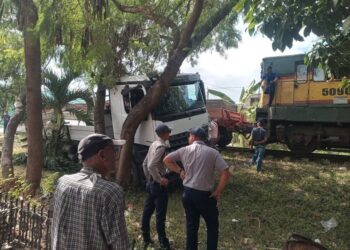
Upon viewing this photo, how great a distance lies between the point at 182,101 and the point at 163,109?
57cm

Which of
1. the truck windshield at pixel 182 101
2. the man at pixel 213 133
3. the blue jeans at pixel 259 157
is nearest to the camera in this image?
the truck windshield at pixel 182 101

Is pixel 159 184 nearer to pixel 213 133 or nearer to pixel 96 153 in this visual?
pixel 96 153

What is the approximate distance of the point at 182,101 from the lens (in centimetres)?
967

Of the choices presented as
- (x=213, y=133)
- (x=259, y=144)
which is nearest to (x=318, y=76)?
(x=259, y=144)

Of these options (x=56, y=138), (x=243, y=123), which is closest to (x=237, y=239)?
(x=56, y=138)

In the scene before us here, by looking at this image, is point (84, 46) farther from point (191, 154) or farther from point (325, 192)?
point (325, 192)

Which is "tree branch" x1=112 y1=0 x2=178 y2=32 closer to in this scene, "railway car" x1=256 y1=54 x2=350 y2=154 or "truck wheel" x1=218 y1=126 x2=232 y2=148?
"railway car" x1=256 y1=54 x2=350 y2=154

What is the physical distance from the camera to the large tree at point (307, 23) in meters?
4.21

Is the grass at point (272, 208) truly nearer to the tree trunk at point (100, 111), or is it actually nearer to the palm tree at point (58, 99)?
the tree trunk at point (100, 111)

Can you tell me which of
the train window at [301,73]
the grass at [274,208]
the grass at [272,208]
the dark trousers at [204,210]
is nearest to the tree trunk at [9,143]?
the grass at [272,208]

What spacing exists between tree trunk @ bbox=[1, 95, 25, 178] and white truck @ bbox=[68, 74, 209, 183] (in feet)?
8.45

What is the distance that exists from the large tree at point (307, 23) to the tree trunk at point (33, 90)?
3.88 m

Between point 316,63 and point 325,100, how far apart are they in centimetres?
823

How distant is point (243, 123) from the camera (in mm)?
15781
